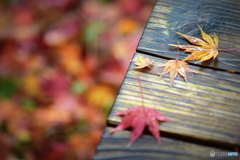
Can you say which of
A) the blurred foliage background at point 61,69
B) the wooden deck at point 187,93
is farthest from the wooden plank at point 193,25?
the blurred foliage background at point 61,69

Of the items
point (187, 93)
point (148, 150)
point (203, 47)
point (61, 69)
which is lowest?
point (61, 69)

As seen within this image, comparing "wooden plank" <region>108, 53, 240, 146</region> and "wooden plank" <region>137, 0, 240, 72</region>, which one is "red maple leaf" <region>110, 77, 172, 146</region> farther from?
"wooden plank" <region>137, 0, 240, 72</region>

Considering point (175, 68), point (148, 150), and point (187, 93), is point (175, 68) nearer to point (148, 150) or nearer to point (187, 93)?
point (187, 93)

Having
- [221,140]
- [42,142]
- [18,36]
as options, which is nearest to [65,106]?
[42,142]

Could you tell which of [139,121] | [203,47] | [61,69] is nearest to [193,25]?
[203,47]

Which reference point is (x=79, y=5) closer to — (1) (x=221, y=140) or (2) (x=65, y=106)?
(2) (x=65, y=106)

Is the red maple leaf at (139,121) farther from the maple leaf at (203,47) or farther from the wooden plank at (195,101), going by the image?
the maple leaf at (203,47)
